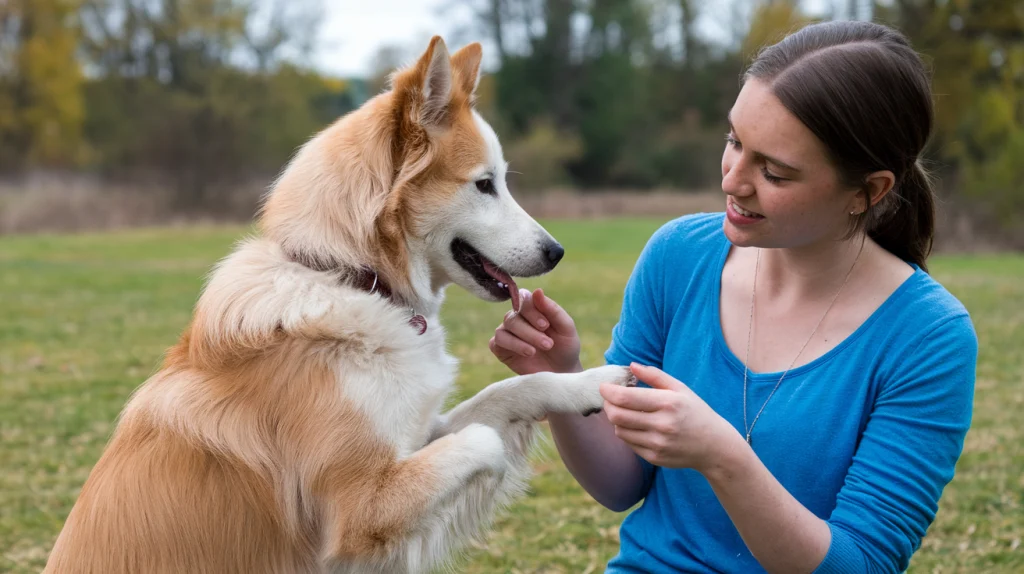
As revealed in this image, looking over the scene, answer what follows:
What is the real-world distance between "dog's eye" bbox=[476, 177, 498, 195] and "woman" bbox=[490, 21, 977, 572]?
86 cm

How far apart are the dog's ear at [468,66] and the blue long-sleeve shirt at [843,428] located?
1.06 meters

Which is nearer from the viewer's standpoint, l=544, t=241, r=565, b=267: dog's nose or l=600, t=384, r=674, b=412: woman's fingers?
l=600, t=384, r=674, b=412: woman's fingers

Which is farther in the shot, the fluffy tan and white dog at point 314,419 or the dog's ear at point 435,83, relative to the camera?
the dog's ear at point 435,83

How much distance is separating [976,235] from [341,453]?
21356mm

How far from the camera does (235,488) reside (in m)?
2.49

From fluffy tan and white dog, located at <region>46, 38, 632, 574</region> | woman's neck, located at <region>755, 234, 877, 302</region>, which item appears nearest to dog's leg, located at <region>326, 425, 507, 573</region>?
fluffy tan and white dog, located at <region>46, 38, 632, 574</region>

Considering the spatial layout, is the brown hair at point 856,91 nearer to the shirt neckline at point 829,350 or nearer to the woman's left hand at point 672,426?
the shirt neckline at point 829,350

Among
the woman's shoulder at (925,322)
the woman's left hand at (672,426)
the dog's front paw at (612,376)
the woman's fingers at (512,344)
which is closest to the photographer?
the woman's left hand at (672,426)

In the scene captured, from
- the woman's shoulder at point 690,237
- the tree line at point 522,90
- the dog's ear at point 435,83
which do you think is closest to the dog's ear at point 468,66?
the dog's ear at point 435,83

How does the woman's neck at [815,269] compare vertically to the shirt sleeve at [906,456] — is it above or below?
above

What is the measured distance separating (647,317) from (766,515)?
33.1 inches

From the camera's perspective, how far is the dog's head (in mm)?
2768

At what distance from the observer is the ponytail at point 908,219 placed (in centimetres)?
243

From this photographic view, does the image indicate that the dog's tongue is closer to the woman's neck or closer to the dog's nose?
the dog's nose
